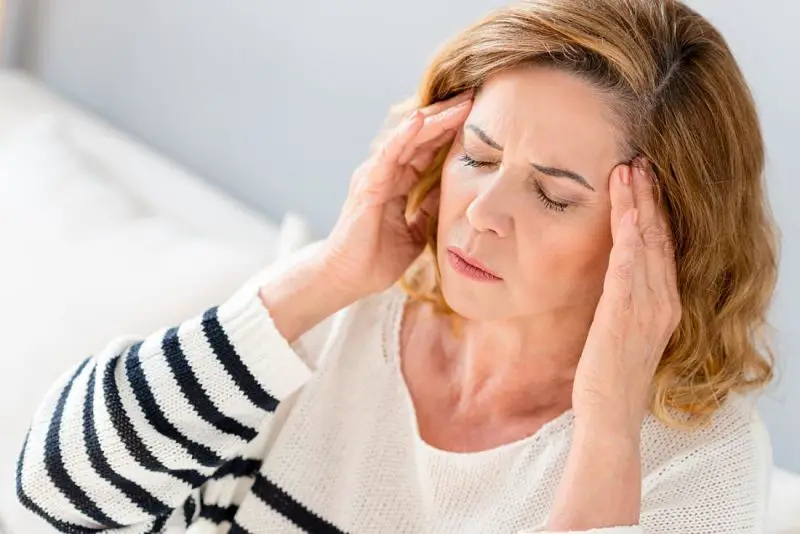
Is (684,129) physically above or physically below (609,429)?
above

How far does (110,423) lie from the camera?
1207mm

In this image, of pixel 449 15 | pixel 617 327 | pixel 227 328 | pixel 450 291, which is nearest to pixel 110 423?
pixel 227 328

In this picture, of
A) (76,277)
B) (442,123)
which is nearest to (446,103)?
(442,123)

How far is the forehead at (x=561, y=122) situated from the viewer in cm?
105

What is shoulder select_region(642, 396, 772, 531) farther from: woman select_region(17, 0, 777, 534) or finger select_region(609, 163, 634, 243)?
finger select_region(609, 163, 634, 243)

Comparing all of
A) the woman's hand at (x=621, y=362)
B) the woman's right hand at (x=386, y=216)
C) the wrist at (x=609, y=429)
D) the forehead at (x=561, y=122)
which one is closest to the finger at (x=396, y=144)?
the woman's right hand at (x=386, y=216)

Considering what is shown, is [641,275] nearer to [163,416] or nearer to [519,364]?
[519,364]

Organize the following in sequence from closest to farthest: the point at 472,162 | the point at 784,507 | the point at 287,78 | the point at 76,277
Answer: the point at 472,162 → the point at 784,507 → the point at 76,277 → the point at 287,78

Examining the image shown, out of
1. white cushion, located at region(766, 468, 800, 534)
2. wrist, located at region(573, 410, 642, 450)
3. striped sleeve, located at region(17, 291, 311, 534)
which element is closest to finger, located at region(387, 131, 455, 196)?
striped sleeve, located at region(17, 291, 311, 534)

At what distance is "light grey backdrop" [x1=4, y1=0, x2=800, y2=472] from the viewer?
139 cm

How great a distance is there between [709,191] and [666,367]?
0.20 metres

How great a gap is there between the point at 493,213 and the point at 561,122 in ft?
0.35

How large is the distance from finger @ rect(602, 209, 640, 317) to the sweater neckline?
0.61 ft

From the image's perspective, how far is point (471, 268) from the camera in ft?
3.65
